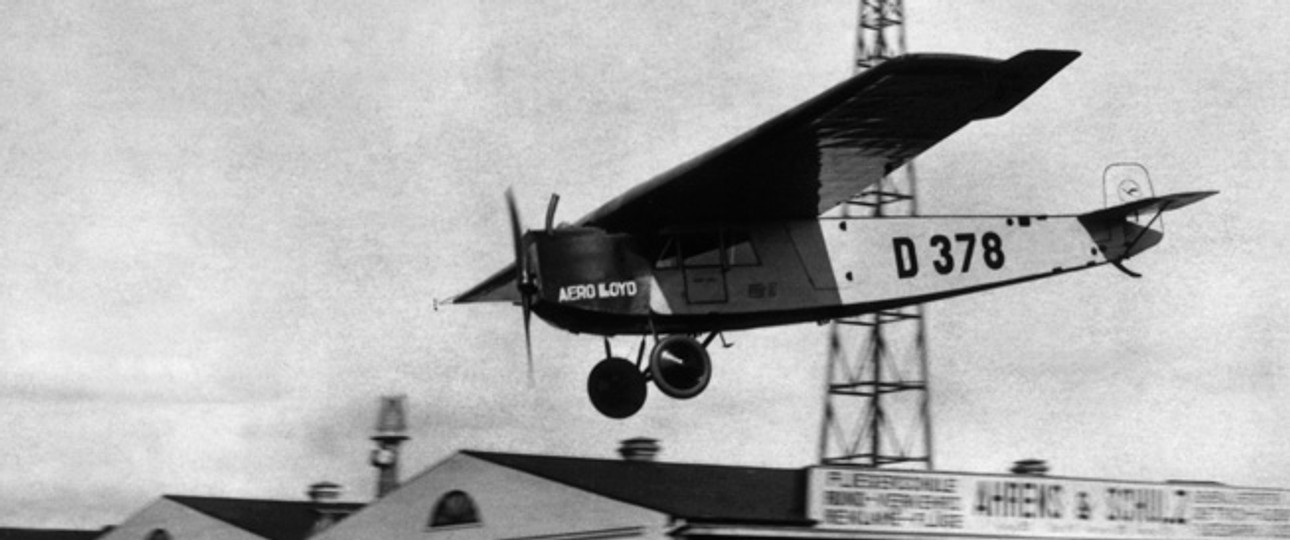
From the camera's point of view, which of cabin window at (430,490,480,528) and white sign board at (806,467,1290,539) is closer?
white sign board at (806,467,1290,539)

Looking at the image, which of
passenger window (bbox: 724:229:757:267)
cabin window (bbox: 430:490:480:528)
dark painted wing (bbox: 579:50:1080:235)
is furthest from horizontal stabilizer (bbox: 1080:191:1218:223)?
cabin window (bbox: 430:490:480:528)

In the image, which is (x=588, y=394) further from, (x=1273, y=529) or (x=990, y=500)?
(x=1273, y=529)

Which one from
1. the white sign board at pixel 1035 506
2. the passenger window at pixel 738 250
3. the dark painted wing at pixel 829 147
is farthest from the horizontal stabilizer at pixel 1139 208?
the white sign board at pixel 1035 506

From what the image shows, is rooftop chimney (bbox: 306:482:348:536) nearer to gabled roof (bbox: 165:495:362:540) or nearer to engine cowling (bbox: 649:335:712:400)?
gabled roof (bbox: 165:495:362:540)

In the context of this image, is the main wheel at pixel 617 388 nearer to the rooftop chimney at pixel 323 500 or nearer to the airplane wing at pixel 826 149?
the airplane wing at pixel 826 149

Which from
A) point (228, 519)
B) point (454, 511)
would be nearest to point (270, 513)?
point (228, 519)

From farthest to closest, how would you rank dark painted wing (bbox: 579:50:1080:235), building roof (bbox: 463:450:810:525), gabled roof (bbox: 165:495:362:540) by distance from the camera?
gabled roof (bbox: 165:495:362:540) < building roof (bbox: 463:450:810:525) < dark painted wing (bbox: 579:50:1080:235)
